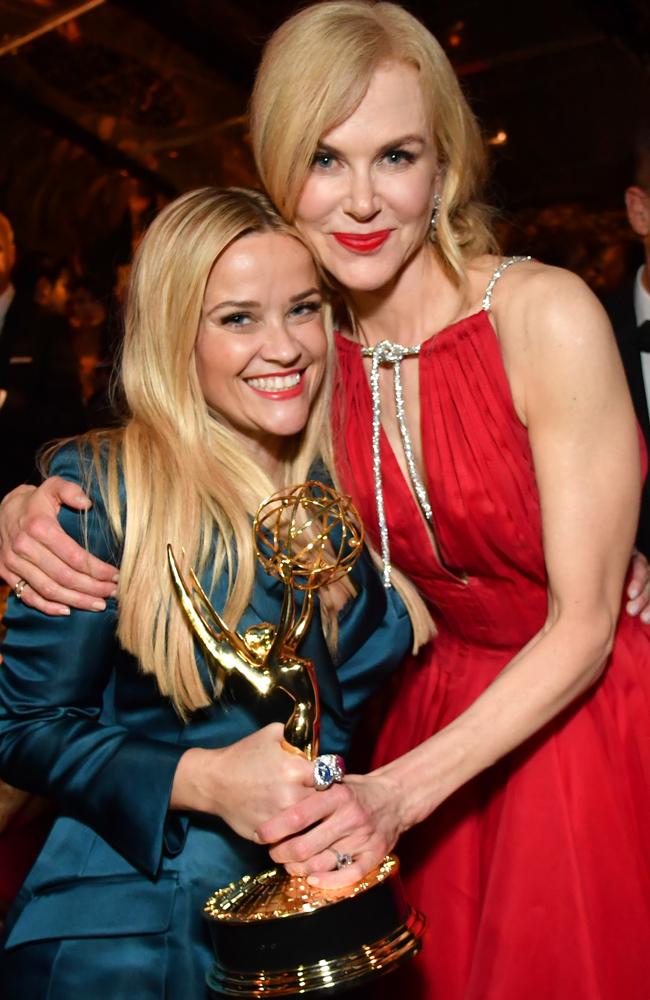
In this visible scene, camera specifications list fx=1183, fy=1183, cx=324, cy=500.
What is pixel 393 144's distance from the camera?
191 cm

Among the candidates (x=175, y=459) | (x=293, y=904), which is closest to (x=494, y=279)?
(x=175, y=459)

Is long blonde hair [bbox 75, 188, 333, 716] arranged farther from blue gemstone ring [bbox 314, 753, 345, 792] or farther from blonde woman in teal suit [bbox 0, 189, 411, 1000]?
blue gemstone ring [bbox 314, 753, 345, 792]

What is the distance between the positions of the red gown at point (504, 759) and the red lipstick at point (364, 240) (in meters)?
0.20

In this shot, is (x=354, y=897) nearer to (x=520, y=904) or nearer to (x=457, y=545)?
(x=520, y=904)

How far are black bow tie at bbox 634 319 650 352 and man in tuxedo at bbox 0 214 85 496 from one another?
1.66 metres

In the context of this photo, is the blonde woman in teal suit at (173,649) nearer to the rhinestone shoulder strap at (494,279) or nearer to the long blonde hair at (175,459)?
the long blonde hair at (175,459)

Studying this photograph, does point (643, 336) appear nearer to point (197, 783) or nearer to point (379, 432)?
point (379, 432)

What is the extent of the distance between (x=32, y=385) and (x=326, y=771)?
2300mm

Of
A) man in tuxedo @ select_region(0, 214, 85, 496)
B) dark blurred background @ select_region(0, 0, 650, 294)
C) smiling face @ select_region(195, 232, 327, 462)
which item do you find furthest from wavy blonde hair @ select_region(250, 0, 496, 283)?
dark blurred background @ select_region(0, 0, 650, 294)

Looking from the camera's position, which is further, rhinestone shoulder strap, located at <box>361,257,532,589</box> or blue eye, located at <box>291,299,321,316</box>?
rhinestone shoulder strap, located at <box>361,257,532,589</box>

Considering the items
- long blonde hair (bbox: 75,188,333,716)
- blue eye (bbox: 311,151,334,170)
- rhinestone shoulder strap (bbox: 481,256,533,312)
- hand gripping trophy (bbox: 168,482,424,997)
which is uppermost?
blue eye (bbox: 311,151,334,170)

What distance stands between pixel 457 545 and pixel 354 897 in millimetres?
743

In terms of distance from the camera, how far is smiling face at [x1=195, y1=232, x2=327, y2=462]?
1.88 m

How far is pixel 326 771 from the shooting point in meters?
1.55
